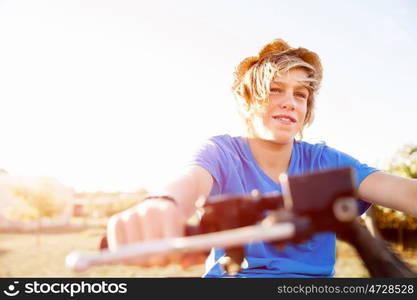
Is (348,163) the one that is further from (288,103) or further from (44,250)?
(44,250)

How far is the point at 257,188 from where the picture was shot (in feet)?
4.28

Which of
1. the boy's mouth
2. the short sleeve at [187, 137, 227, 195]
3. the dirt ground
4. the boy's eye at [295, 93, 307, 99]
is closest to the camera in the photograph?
the short sleeve at [187, 137, 227, 195]

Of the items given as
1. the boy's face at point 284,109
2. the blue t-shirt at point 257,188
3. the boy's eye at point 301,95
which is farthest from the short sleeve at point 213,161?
the boy's eye at point 301,95

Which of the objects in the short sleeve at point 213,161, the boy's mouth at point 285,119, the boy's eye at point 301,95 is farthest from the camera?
the boy's eye at point 301,95

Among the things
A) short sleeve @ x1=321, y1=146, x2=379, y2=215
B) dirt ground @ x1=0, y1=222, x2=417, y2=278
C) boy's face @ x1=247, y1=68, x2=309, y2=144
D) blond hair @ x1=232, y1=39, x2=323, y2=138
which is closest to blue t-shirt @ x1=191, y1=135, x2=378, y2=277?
short sleeve @ x1=321, y1=146, x2=379, y2=215

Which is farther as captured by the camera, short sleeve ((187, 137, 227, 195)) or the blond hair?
the blond hair

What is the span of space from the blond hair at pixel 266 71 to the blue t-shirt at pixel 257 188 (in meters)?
0.22

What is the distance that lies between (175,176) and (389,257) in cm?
48

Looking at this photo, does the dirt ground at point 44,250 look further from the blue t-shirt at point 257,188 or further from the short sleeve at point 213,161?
the short sleeve at point 213,161

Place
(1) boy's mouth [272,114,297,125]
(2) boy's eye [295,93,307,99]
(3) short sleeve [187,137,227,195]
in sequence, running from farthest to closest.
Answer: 1. (2) boy's eye [295,93,307,99]
2. (1) boy's mouth [272,114,297,125]
3. (3) short sleeve [187,137,227,195]

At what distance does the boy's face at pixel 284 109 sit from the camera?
1367 mm

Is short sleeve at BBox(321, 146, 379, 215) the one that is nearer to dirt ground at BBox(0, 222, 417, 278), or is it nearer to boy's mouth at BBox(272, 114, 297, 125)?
boy's mouth at BBox(272, 114, 297, 125)

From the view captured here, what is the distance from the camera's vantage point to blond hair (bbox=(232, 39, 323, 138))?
1438 millimetres

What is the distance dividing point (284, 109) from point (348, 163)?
0.35 meters
